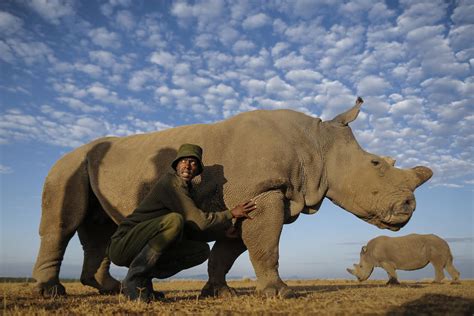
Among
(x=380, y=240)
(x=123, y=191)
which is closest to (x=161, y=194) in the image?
(x=123, y=191)

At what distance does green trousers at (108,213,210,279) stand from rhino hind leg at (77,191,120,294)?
259 cm

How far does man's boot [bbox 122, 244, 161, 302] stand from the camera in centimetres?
406

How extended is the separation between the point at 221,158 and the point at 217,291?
1.64m

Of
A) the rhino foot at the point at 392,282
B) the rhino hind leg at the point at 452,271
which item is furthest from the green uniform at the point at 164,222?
the rhino hind leg at the point at 452,271

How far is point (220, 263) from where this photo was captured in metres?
5.63

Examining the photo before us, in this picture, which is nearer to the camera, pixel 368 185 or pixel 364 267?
pixel 368 185

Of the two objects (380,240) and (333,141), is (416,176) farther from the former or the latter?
(380,240)

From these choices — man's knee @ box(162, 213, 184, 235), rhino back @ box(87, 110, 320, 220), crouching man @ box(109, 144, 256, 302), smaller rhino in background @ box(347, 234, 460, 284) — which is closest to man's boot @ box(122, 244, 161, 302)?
crouching man @ box(109, 144, 256, 302)

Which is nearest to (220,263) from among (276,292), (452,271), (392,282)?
(276,292)

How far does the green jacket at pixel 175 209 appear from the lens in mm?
4234

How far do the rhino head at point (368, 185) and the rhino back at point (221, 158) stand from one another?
0.49 metres

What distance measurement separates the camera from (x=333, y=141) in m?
6.18

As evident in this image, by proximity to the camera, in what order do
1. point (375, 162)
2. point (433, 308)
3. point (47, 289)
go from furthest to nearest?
point (375, 162), point (47, 289), point (433, 308)

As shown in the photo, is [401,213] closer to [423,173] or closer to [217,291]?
[423,173]
